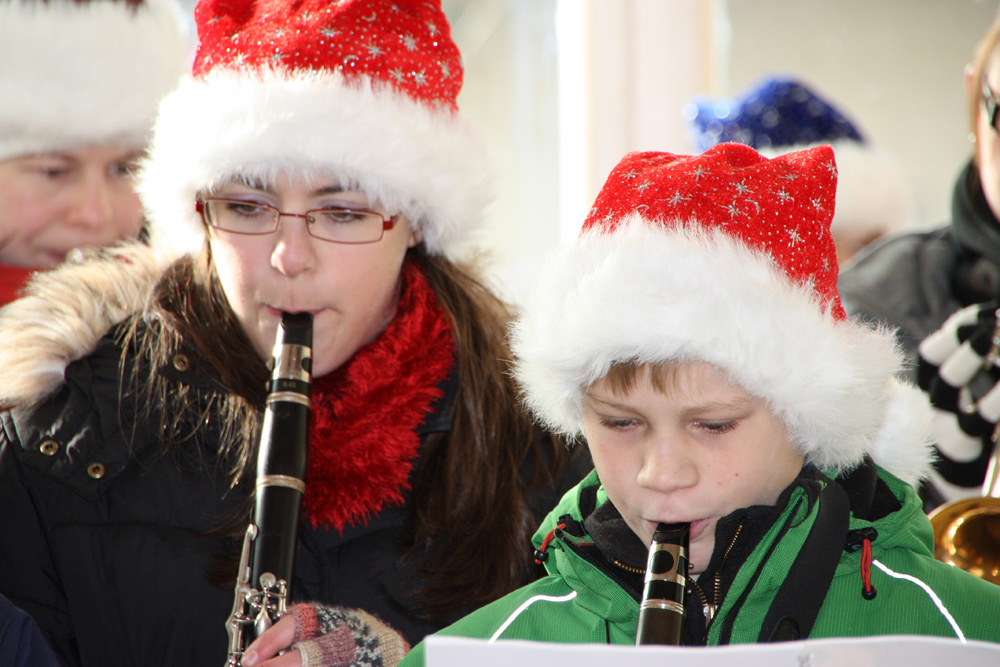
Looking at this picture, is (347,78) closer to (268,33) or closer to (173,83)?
(268,33)

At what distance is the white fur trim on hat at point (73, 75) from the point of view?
187 centimetres

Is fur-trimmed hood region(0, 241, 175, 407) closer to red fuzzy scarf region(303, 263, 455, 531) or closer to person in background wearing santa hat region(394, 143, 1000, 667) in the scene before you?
red fuzzy scarf region(303, 263, 455, 531)

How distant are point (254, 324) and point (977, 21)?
2.67 meters

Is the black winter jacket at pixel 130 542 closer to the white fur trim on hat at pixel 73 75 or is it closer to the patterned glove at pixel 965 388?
the white fur trim on hat at pixel 73 75

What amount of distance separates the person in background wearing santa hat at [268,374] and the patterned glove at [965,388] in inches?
26.2

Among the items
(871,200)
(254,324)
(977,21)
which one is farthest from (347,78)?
(977,21)

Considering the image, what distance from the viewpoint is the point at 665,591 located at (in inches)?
43.0

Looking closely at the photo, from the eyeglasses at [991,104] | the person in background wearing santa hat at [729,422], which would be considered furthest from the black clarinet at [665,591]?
the eyeglasses at [991,104]

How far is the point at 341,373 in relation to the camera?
1.68m

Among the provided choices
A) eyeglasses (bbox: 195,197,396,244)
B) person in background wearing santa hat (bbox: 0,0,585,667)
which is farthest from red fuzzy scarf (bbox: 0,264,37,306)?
eyeglasses (bbox: 195,197,396,244)

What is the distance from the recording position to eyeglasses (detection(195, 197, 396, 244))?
4.99 ft

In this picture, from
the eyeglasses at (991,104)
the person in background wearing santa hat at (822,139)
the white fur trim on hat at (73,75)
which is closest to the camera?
the eyeglasses at (991,104)

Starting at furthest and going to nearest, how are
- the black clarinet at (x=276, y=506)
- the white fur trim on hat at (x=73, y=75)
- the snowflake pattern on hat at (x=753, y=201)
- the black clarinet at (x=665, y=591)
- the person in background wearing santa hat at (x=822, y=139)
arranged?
the person in background wearing santa hat at (x=822, y=139)
the white fur trim on hat at (x=73, y=75)
the black clarinet at (x=276, y=506)
the snowflake pattern on hat at (x=753, y=201)
the black clarinet at (x=665, y=591)

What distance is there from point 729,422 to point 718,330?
0.10m
